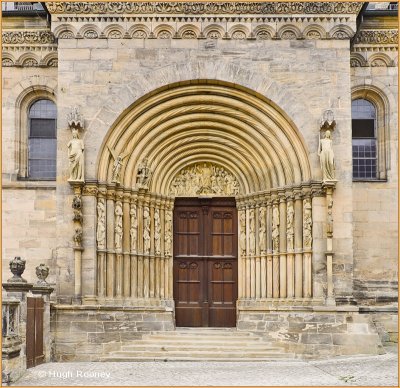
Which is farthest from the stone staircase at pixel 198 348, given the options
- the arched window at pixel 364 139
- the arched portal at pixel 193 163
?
the arched window at pixel 364 139

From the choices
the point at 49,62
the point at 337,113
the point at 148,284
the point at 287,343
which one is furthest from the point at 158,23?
the point at 287,343

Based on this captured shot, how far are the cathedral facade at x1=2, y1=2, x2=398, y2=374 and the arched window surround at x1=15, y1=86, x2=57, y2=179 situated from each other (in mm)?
105

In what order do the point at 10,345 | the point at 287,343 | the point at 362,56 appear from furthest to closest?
the point at 362,56
the point at 287,343
the point at 10,345

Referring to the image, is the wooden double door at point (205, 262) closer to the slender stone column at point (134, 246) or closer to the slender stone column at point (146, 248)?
the slender stone column at point (146, 248)

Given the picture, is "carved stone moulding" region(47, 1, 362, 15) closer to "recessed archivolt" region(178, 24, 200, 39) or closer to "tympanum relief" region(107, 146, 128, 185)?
"recessed archivolt" region(178, 24, 200, 39)

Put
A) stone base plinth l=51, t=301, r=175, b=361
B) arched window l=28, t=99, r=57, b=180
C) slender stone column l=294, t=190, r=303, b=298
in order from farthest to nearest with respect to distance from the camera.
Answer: arched window l=28, t=99, r=57, b=180 → slender stone column l=294, t=190, r=303, b=298 → stone base plinth l=51, t=301, r=175, b=361

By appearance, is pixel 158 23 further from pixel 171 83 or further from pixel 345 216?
pixel 345 216

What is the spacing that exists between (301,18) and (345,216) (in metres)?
4.71

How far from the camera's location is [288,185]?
62.1 feet

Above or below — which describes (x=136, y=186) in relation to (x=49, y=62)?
below

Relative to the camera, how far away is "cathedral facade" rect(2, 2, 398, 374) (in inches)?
722

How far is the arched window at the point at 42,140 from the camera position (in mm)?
20750

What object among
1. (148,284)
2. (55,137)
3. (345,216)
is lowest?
(148,284)

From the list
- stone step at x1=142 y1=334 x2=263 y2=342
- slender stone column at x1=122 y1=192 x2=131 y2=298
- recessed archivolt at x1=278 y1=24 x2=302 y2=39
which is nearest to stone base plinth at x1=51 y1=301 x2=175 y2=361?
stone step at x1=142 y1=334 x2=263 y2=342
